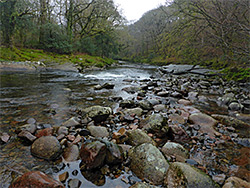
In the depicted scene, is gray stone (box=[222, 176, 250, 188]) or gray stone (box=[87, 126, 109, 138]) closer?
gray stone (box=[222, 176, 250, 188])

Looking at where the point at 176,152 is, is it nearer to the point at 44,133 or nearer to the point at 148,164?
the point at 148,164

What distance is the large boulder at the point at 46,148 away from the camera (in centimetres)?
209

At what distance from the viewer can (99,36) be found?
2853cm

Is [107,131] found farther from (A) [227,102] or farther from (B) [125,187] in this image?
(A) [227,102]

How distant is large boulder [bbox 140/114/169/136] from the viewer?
9.92 ft

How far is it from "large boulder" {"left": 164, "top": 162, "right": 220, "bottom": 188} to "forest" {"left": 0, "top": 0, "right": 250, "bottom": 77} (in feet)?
10.3

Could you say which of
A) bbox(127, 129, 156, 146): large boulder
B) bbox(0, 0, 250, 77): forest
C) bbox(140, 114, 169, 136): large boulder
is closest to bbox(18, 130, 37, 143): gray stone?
bbox(127, 129, 156, 146): large boulder

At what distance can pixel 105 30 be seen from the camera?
2589 cm

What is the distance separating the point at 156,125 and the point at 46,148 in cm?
209

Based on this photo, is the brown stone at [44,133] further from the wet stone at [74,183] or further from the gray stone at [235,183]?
the gray stone at [235,183]

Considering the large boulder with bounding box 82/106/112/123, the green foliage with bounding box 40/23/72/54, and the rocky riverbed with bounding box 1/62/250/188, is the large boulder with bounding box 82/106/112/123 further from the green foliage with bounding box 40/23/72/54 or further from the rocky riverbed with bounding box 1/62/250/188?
the green foliage with bounding box 40/23/72/54

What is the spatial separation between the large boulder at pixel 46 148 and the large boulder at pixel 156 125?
1754 mm

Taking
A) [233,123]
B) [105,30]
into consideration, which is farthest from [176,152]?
[105,30]

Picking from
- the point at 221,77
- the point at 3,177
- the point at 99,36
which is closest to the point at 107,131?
the point at 3,177
